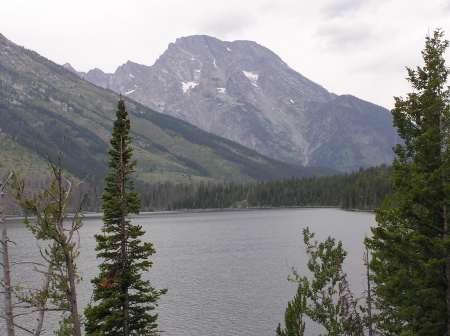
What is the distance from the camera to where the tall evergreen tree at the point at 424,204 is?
949 inches

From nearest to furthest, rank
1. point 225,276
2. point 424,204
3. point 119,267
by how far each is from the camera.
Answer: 1. point 424,204
2. point 119,267
3. point 225,276

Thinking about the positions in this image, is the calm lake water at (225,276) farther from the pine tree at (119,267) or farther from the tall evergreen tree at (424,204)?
the tall evergreen tree at (424,204)

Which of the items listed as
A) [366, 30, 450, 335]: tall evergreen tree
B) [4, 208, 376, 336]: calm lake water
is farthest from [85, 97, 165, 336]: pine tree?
[366, 30, 450, 335]: tall evergreen tree

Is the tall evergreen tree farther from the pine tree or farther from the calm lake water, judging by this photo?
the calm lake water

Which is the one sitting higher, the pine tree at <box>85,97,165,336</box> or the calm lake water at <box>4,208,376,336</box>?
the pine tree at <box>85,97,165,336</box>

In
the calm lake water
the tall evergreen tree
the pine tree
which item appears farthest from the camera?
the calm lake water

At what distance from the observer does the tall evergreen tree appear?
949 inches

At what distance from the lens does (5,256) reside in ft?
64.7

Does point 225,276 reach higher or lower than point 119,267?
lower

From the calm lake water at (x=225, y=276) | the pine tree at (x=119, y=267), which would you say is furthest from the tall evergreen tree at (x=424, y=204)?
the calm lake water at (x=225, y=276)

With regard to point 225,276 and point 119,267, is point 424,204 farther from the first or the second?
point 225,276

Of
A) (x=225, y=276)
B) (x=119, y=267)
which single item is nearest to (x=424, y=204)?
(x=119, y=267)

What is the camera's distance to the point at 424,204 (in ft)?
82.0

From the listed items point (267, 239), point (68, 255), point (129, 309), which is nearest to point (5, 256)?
point (68, 255)
